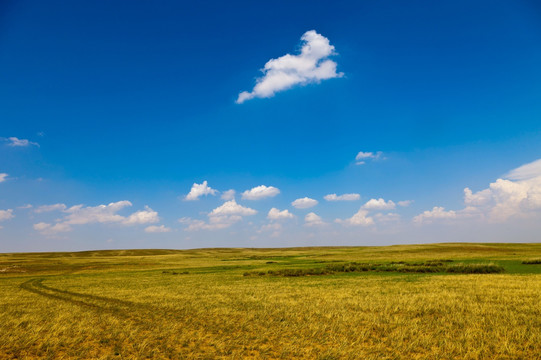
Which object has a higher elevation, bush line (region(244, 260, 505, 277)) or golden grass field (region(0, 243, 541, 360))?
golden grass field (region(0, 243, 541, 360))

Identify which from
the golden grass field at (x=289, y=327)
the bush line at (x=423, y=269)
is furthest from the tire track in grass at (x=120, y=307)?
the bush line at (x=423, y=269)

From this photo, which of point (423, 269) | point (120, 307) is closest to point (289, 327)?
point (120, 307)

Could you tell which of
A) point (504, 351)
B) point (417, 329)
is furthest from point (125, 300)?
point (504, 351)

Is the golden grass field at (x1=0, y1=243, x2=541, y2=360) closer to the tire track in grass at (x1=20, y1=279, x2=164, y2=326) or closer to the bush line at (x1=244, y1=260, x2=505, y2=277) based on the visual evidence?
the tire track in grass at (x1=20, y1=279, x2=164, y2=326)

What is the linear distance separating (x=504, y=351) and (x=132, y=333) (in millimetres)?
15420

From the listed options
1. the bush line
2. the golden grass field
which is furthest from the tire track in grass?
the bush line

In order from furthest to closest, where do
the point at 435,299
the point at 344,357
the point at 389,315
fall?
1. the point at 435,299
2. the point at 389,315
3. the point at 344,357

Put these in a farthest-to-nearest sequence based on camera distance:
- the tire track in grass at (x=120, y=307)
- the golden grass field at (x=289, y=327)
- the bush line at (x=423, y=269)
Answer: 1. the bush line at (x=423, y=269)
2. the tire track in grass at (x=120, y=307)
3. the golden grass field at (x=289, y=327)

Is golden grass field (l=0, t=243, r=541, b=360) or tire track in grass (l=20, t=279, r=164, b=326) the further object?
tire track in grass (l=20, t=279, r=164, b=326)

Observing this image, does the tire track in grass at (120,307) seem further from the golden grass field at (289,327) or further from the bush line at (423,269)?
the bush line at (423,269)

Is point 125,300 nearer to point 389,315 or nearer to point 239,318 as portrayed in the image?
point 239,318

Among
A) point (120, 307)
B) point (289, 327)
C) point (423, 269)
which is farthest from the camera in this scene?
point (423, 269)

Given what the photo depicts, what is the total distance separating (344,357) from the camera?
11.5m

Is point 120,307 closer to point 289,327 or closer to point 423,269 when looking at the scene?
point 289,327
